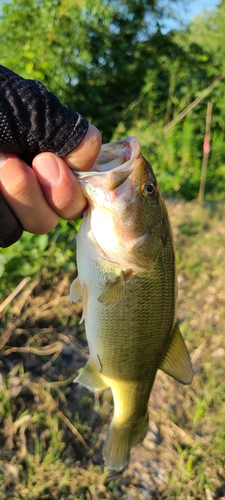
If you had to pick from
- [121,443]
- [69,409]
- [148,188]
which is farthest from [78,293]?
[69,409]

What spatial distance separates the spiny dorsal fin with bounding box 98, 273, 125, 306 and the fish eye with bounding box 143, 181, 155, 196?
0.32 meters

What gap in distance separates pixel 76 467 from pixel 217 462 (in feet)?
2.80

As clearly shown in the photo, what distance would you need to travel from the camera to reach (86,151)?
4.41 feet

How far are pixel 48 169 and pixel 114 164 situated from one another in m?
0.29

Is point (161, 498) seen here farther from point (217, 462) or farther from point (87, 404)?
point (87, 404)

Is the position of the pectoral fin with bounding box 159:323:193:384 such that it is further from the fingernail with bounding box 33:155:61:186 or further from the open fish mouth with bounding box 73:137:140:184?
→ the fingernail with bounding box 33:155:61:186

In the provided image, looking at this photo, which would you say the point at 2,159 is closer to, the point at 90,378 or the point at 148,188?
the point at 148,188

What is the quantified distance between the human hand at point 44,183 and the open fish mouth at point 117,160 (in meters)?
0.06

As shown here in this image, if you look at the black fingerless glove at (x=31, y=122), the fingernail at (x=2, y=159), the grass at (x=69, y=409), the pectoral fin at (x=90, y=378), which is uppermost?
the black fingerless glove at (x=31, y=122)

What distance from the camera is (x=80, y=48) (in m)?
6.77

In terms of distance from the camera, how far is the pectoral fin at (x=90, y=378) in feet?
6.15

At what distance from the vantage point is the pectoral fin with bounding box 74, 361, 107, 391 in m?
1.88

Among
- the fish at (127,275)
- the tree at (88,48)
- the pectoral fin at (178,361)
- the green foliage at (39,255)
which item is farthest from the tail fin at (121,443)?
the tree at (88,48)

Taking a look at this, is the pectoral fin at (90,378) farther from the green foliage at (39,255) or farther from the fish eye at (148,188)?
the green foliage at (39,255)
